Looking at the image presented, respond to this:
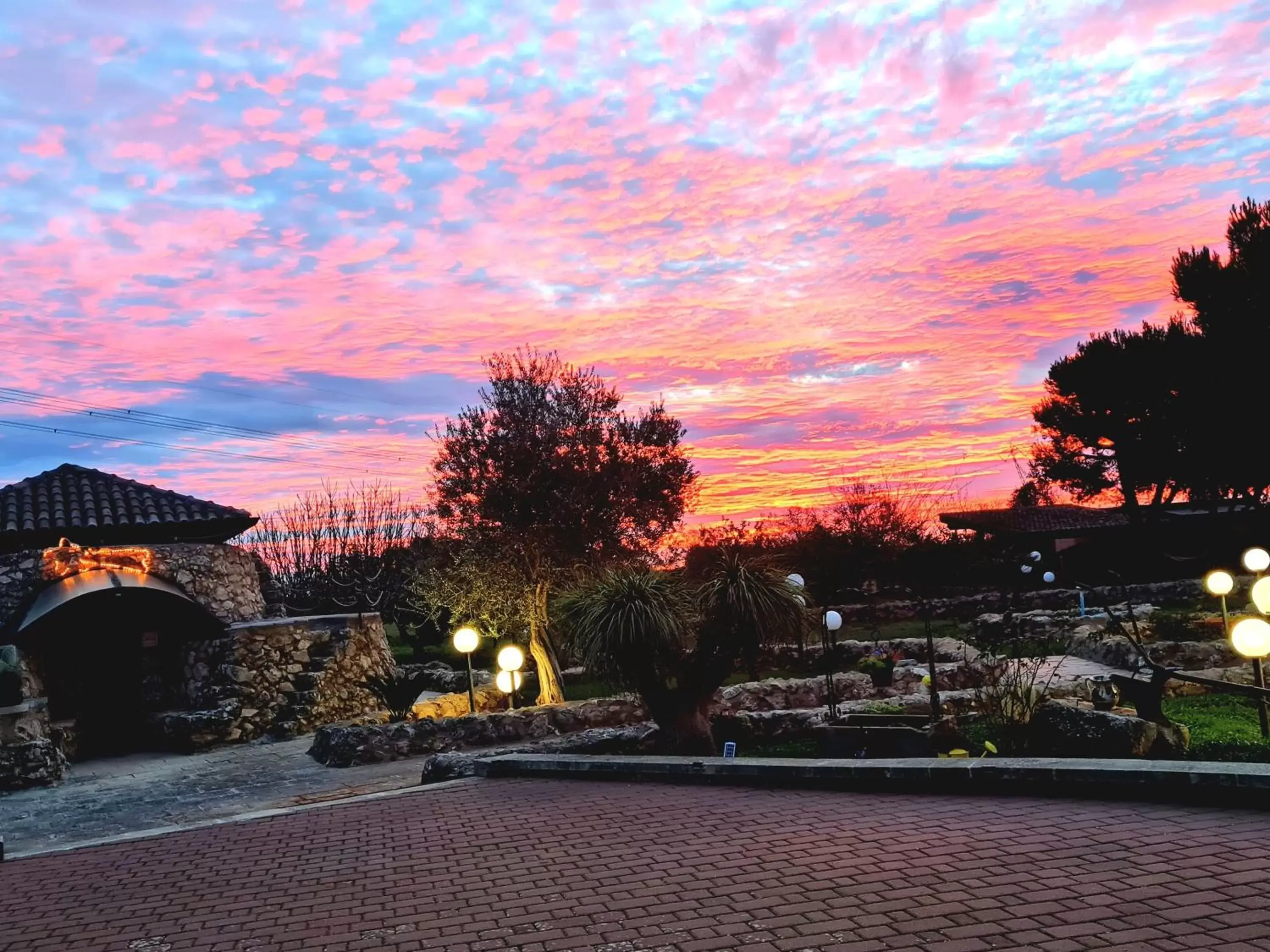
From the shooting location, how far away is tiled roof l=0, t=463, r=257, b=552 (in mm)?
18656

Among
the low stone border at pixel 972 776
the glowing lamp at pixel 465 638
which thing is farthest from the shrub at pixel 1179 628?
the glowing lamp at pixel 465 638

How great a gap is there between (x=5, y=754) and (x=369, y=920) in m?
11.0

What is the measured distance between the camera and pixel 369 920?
6.04 metres

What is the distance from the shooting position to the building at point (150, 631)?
56.7 ft

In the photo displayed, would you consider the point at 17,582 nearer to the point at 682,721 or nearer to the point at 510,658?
the point at 510,658

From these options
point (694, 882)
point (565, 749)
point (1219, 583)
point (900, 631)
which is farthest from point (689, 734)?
point (900, 631)

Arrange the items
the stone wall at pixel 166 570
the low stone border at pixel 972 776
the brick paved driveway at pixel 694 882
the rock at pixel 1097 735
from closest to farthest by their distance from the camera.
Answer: the brick paved driveway at pixel 694 882 → the low stone border at pixel 972 776 → the rock at pixel 1097 735 → the stone wall at pixel 166 570

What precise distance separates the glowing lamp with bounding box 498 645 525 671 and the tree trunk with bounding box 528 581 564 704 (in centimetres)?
374

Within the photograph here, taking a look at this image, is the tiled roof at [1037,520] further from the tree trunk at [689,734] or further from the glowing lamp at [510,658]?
the tree trunk at [689,734]

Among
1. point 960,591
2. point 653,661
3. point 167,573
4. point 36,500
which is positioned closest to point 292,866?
point 653,661

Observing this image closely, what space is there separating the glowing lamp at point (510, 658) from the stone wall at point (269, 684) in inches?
211

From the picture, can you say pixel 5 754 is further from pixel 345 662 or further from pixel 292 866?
pixel 292 866

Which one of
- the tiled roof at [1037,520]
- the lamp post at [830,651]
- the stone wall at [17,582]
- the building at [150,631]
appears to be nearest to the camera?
the lamp post at [830,651]

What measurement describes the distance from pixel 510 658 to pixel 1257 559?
41.4 feet
